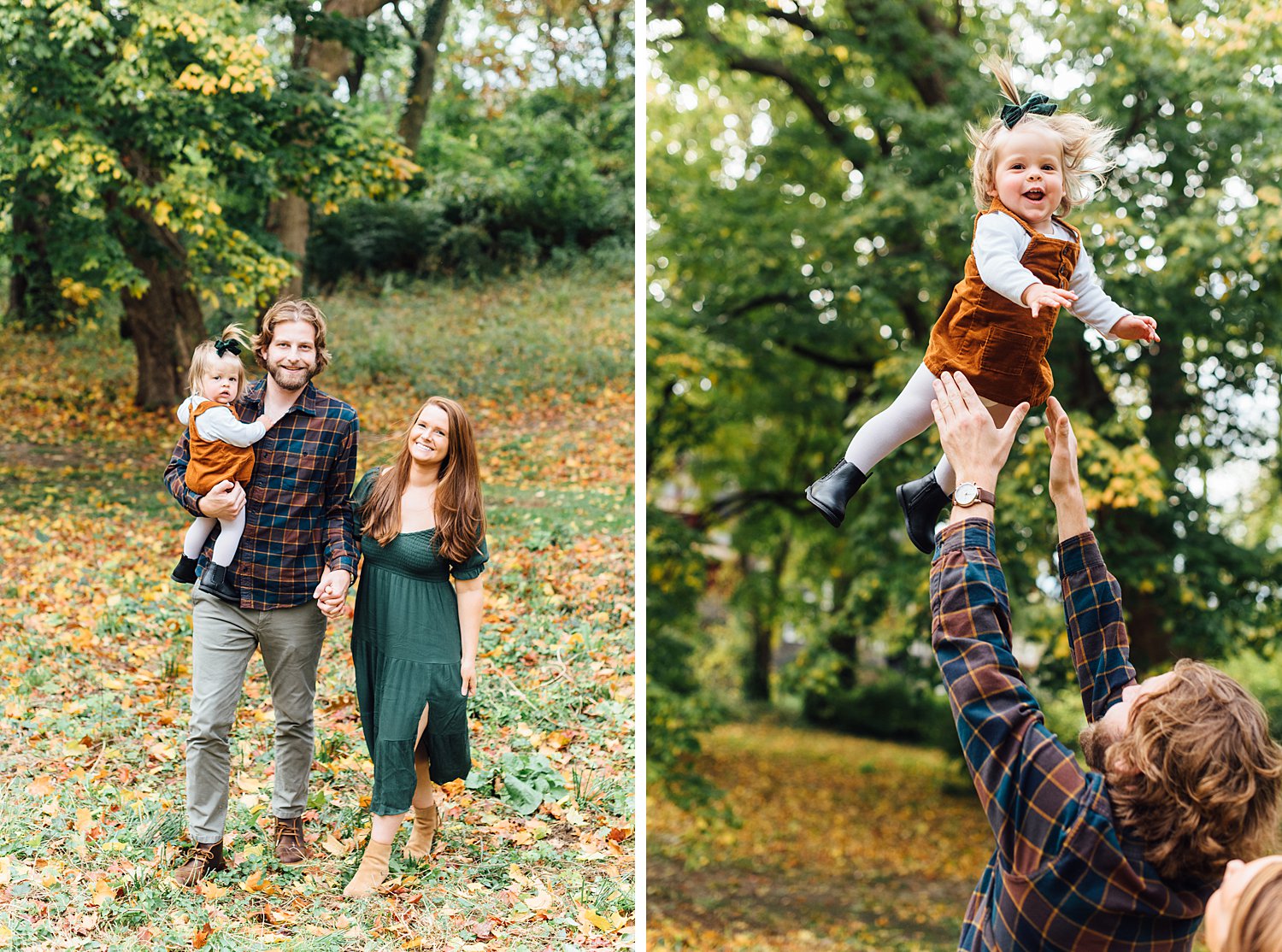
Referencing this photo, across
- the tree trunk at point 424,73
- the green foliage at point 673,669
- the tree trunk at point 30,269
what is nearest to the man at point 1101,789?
the green foliage at point 673,669

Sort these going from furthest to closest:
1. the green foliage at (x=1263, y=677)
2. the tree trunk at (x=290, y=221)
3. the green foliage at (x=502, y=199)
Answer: the green foliage at (x=502, y=199) → the tree trunk at (x=290, y=221) → the green foliage at (x=1263, y=677)

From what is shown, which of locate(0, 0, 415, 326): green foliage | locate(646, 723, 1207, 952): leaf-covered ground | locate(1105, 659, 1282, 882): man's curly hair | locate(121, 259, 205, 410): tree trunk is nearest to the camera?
locate(1105, 659, 1282, 882): man's curly hair

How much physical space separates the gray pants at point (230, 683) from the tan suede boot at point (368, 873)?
0.45 m

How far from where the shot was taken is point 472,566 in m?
3.96

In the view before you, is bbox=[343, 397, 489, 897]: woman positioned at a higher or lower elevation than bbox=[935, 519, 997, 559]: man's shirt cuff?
lower

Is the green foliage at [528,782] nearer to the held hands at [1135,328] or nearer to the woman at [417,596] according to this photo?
the woman at [417,596]

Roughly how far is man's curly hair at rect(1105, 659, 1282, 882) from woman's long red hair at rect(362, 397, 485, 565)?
2536 mm

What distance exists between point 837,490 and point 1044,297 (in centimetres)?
63

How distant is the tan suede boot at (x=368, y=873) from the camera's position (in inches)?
162

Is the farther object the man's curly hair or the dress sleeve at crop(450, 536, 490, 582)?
Result: the dress sleeve at crop(450, 536, 490, 582)

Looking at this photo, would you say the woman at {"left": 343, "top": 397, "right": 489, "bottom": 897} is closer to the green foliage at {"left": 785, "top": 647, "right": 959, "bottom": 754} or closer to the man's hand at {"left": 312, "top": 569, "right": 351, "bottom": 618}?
the man's hand at {"left": 312, "top": 569, "right": 351, "bottom": 618}

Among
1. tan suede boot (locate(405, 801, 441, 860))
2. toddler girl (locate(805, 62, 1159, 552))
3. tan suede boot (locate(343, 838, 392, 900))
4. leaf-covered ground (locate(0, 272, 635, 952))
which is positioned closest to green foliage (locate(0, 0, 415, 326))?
leaf-covered ground (locate(0, 272, 635, 952))

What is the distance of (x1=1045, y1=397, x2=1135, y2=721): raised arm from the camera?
216 cm

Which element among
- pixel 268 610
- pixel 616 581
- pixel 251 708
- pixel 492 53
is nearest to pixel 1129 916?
pixel 268 610
